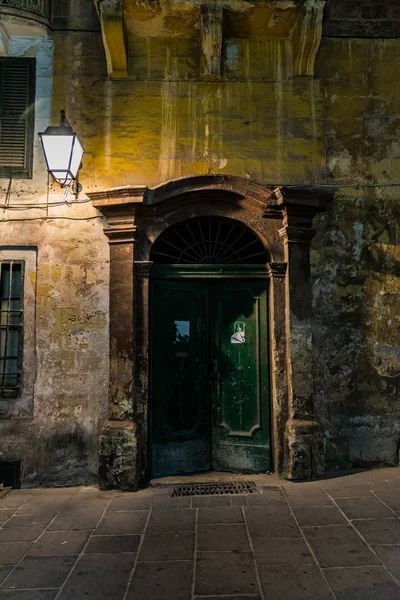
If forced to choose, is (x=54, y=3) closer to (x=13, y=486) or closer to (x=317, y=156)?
(x=317, y=156)

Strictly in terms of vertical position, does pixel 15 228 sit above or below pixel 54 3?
below

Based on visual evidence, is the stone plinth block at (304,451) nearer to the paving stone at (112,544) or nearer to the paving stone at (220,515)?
the paving stone at (220,515)

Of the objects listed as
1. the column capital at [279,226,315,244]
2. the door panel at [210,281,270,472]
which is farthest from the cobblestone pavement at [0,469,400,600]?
the column capital at [279,226,315,244]

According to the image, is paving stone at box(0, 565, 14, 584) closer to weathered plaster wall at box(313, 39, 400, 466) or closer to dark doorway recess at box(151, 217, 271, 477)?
dark doorway recess at box(151, 217, 271, 477)

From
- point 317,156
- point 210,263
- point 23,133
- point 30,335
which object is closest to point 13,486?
point 30,335

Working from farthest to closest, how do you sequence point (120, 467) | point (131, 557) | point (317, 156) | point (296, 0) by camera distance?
1. point (317, 156)
2. point (296, 0)
3. point (120, 467)
4. point (131, 557)

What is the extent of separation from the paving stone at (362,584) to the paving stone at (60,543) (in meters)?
2.08

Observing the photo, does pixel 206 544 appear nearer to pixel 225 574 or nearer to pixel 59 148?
pixel 225 574

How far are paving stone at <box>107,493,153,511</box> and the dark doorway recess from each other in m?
0.69

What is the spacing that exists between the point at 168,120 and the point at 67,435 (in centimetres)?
435

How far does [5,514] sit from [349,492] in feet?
12.2

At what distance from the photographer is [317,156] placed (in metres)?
6.15

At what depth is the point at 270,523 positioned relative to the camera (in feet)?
14.2

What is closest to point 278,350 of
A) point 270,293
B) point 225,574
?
point 270,293
